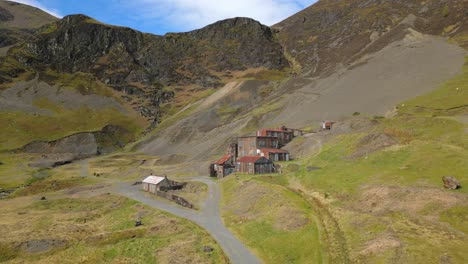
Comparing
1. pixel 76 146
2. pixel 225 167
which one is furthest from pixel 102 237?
pixel 76 146

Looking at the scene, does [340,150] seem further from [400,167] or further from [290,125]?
[290,125]

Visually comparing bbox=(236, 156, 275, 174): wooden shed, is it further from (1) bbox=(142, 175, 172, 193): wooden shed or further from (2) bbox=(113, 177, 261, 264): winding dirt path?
(1) bbox=(142, 175, 172, 193): wooden shed

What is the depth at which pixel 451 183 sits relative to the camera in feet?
161

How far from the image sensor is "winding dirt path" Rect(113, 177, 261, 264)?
137 ft

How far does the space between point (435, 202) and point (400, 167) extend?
15.9 meters

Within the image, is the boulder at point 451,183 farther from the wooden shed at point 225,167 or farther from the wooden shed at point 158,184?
the wooden shed at point 158,184

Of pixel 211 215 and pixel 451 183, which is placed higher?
pixel 451 183

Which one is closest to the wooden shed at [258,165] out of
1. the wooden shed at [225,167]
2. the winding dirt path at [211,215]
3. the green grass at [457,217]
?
the wooden shed at [225,167]

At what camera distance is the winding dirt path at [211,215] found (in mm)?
41719

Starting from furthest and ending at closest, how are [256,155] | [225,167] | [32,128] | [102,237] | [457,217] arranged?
[32,128], [256,155], [225,167], [102,237], [457,217]

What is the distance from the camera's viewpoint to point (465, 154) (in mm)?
59625

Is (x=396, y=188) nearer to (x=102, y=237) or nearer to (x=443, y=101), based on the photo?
(x=102, y=237)

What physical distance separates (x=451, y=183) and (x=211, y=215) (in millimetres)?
34349

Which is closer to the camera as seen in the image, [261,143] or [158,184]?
[158,184]
